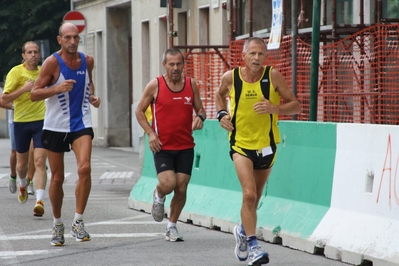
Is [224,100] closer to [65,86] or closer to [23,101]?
[65,86]

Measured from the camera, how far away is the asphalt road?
9.70m

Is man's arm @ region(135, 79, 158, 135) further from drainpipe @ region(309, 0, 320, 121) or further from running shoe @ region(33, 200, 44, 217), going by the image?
running shoe @ region(33, 200, 44, 217)

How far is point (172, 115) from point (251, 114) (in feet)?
5.58

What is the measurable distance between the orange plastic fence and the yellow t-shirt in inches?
164

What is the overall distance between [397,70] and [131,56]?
20257mm

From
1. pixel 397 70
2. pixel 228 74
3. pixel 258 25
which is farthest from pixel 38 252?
pixel 258 25

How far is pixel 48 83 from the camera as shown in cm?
1084

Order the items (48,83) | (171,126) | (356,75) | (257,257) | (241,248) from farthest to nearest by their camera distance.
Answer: (356,75) → (171,126) → (48,83) → (241,248) → (257,257)

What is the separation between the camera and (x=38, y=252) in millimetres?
10289

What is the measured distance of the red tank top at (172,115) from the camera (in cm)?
1119

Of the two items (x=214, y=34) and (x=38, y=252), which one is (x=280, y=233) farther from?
(x=214, y=34)

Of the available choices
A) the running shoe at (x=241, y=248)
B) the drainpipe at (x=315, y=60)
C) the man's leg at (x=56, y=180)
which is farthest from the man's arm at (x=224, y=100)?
the drainpipe at (x=315, y=60)

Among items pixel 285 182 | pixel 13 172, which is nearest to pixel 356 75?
pixel 13 172

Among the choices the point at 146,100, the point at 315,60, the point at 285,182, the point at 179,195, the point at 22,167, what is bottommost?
the point at 22,167
